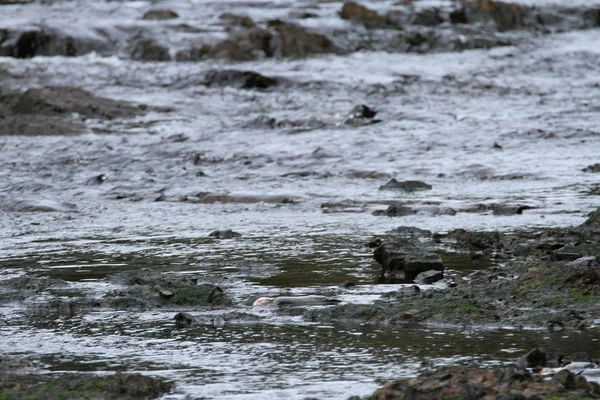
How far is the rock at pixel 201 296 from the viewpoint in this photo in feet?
12.7

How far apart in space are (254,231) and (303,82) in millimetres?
9021

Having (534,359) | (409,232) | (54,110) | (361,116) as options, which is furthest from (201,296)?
(54,110)

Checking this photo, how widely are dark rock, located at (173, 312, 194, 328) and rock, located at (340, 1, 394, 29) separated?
16.8 m

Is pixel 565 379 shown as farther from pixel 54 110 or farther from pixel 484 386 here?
pixel 54 110

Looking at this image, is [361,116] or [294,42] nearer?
[361,116]

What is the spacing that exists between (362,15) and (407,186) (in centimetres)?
1302

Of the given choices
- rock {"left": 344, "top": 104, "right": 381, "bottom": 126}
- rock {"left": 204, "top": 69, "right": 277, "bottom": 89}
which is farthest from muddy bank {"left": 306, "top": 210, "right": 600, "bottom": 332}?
rock {"left": 204, "top": 69, "right": 277, "bottom": 89}

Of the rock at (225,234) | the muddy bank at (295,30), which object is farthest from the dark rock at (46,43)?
the rock at (225,234)

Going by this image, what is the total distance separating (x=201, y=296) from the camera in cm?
390

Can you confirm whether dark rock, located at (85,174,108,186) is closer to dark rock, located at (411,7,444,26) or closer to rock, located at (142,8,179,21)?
rock, located at (142,8,179,21)

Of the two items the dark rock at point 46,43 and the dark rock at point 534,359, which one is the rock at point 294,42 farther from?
the dark rock at point 534,359

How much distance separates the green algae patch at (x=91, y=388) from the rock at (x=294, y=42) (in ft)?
49.7

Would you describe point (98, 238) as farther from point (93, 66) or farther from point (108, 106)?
point (93, 66)

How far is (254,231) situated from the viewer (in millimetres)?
5930
